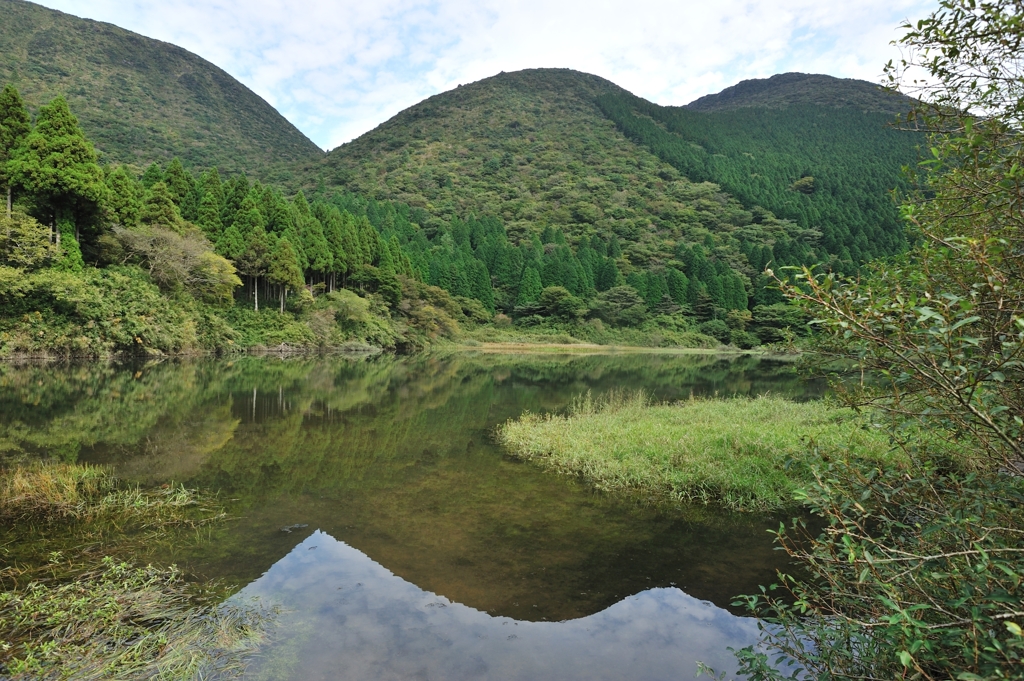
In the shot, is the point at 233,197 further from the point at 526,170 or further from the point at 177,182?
the point at 526,170

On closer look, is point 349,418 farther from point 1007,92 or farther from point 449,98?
point 449,98

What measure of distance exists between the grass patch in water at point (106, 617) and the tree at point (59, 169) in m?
24.6

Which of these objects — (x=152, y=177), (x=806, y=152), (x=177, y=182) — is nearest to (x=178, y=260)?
(x=177, y=182)

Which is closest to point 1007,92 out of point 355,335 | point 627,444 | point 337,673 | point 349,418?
point 337,673

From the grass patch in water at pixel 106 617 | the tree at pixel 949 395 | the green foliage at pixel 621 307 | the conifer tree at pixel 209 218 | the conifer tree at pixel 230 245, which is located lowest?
the green foliage at pixel 621 307

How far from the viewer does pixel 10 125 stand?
79.9ft

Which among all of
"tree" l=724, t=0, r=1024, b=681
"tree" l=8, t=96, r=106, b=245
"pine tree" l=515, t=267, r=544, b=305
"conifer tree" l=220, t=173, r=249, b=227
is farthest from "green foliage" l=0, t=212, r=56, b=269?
"pine tree" l=515, t=267, r=544, b=305

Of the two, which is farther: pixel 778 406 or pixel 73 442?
pixel 778 406

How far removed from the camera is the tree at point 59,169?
2370 centimetres

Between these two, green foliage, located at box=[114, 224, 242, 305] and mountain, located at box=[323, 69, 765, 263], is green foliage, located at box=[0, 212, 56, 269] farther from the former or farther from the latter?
mountain, located at box=[323, 69, 765, 263]

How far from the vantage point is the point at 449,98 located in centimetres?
14888

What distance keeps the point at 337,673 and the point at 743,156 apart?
441 feet

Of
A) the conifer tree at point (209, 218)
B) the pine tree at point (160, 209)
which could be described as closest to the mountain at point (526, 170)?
the conifer tree at point (209, 218)

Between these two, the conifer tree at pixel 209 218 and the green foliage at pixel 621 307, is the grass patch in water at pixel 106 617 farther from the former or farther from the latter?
the green foliage at pixel 621 307
